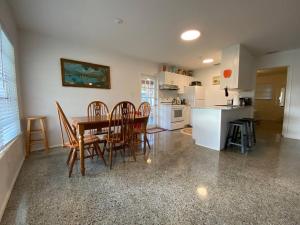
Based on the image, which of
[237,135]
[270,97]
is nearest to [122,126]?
[237,135]

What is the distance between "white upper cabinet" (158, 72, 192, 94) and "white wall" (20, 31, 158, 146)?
70.2 inches

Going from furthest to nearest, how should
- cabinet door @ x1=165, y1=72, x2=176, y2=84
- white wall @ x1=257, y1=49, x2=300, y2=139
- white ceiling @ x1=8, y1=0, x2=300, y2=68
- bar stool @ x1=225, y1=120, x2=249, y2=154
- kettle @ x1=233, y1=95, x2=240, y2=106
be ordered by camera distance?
cabinet door @ x1=165, y1=72, x2=176, y2=84
kettle @ x1=233, y1=95, x2=240, y2=106
white wall @ x1=257, y1=49, x2=300, y2=139
bar stool @ x1=225, y1=120, x2=249, y2=154
white ceiling @ x1=8, y1=0, x2=300, y2=68

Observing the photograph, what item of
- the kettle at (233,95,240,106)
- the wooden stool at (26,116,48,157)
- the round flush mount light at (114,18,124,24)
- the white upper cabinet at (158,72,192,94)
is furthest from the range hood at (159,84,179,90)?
the wooden stool at (26,116,48,157)

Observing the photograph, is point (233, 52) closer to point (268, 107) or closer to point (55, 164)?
point (55, 164)

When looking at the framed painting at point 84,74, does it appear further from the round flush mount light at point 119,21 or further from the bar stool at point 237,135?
the bar stool at point 237,135

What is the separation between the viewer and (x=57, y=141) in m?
3.30

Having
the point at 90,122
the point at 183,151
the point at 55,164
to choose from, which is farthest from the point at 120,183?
the point at 183,151

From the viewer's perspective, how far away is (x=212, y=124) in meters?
3.16

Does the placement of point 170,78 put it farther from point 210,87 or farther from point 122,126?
point 122,126

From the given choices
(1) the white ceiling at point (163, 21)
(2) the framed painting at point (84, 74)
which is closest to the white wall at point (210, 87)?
(1) the white ceiling at point (163, 21)

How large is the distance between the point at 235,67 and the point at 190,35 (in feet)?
5.04

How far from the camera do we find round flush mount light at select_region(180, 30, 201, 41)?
2.84 metres

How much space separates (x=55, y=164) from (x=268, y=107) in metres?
9.05

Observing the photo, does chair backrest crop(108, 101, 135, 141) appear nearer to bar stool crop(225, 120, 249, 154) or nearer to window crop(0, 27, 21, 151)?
window crop(0, 27, 21, 151)
